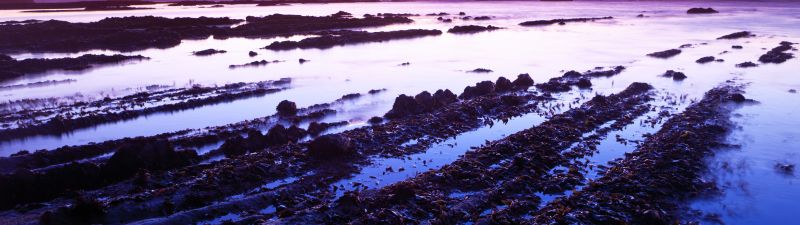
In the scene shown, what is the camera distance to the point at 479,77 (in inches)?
1168

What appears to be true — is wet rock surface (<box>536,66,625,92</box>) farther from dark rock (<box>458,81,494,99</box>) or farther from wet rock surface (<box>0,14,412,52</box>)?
wet rock surface (<box>0,14,412,52</box>)

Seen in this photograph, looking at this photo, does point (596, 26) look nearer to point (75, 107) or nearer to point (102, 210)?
point (75, 107)

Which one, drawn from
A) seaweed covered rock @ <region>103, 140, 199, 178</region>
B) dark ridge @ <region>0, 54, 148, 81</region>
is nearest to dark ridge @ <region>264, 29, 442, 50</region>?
dark ridge @ <region>0, 54, 148, 81</region>

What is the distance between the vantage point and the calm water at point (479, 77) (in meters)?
14.3

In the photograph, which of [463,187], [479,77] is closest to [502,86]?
[479,77]

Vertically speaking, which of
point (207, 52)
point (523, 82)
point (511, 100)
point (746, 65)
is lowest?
point (746, 65)

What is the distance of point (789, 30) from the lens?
5816 centimetres

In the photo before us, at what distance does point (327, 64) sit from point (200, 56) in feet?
30.4

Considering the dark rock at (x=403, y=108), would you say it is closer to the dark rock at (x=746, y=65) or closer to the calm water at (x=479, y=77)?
the calm water at (x=479, y=77)

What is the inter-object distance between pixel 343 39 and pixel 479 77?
21.9m

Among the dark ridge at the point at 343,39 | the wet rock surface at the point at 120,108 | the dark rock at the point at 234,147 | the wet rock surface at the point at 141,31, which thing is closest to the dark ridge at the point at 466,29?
the dark ridge at the point at 343,39

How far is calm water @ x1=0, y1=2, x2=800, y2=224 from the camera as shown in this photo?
14336 millimetres

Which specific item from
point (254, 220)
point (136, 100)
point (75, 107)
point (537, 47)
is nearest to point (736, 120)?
point (254, 220)

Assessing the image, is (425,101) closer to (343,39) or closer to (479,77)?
(479,77)
